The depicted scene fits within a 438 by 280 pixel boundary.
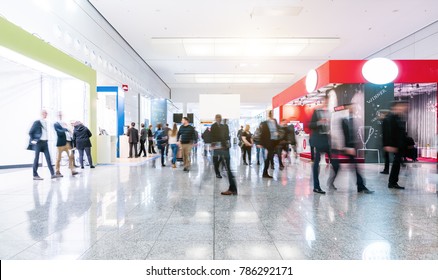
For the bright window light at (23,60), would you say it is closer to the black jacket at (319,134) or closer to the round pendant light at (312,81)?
the black jacket at (319,134)

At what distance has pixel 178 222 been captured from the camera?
3439 millimetres

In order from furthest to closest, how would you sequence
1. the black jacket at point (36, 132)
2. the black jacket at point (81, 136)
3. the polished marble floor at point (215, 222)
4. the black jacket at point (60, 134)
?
the black jacket at point (81, 136) < the black jacket at point (60, 134) < the black jacket at point (36, 132) < the polished marble floor at point (215, 222)

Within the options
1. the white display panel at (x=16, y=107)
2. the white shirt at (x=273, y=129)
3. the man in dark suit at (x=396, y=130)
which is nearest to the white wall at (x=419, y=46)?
the man in dark suit at (x=396, y=130)

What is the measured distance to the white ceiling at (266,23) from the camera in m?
9.47

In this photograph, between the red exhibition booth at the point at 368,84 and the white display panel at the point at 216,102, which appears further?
the white display panel at the point at 216,102

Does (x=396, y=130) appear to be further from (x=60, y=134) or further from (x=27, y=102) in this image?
(x=27, y=102)

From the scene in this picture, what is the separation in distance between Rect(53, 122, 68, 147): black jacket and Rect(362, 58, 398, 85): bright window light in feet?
29.0

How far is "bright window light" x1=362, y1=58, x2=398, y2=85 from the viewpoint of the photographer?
9703 mm

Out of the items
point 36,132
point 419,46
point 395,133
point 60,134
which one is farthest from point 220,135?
point 419,46

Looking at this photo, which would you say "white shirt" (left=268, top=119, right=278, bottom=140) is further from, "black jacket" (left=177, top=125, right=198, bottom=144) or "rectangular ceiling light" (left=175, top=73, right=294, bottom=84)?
"rectangular ceiling light" (left=175, top=73, right=294, bottom=84)

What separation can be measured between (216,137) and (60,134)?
399cm

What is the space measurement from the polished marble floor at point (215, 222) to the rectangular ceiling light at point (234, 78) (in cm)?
1473
